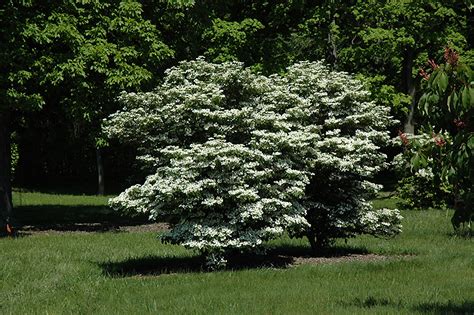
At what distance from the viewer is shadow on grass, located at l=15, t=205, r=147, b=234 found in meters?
24.3

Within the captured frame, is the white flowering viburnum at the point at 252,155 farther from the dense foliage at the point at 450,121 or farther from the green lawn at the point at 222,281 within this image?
the dense foliage at the point at 450,121

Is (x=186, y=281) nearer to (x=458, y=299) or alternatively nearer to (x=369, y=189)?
(x=458, y=299)

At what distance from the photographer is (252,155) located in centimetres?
1358

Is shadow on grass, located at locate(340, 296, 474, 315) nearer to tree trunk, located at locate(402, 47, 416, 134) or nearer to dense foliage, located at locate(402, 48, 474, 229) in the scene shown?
dense foliage, located at locate(402, 48, 474, 229)

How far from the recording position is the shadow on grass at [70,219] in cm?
2434

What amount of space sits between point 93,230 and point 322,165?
10866 millimetres

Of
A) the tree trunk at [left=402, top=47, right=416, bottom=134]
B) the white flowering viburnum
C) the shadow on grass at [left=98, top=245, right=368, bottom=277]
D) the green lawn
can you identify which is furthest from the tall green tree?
the tree trunk at [left=402, top=47, right=416, bottom=134]

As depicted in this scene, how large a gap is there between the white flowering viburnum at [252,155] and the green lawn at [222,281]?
1020mm

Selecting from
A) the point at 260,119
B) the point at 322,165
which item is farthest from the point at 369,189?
the point at 260,119

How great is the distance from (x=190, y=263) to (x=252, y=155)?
3.15 m

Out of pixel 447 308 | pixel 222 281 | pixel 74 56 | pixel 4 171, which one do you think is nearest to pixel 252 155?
pixel 222 281

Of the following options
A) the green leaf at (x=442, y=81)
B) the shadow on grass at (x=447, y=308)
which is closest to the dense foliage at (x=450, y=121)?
the green leaf at (x=442, y=81)

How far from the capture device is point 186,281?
12023mm

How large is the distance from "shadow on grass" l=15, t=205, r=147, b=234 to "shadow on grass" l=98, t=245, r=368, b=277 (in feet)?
21.2
